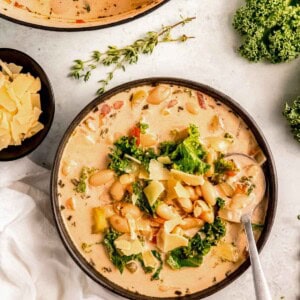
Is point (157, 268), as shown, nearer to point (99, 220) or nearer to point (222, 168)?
point (99, 220)

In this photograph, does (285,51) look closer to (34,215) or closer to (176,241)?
(176,241)

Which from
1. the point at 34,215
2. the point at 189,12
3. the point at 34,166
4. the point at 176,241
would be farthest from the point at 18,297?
the point at 189,12

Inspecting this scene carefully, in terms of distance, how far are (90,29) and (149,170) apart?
0.49 metres

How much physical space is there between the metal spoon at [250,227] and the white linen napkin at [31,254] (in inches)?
20.5

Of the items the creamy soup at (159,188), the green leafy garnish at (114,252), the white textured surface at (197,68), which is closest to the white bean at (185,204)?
the creamy soup at (159,188)

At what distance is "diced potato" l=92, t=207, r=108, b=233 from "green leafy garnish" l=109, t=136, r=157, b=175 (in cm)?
13

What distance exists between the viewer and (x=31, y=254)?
2.31 metres

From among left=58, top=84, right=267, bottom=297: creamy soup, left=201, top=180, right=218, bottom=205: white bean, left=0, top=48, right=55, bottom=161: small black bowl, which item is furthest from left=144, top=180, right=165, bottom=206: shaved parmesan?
left=0, top=48, right=55, bottom=161: small black bowl

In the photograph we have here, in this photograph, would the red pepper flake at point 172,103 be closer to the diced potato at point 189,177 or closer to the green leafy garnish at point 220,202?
the diced potato at point 189,177

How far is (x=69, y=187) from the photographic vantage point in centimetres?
215

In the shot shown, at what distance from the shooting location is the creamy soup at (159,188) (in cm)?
212

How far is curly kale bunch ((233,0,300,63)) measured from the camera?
2.25 metres

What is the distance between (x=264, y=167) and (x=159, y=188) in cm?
34

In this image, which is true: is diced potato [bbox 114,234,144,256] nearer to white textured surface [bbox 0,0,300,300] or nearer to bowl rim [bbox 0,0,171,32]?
white textured surface [bbox 0,0,300,300]
